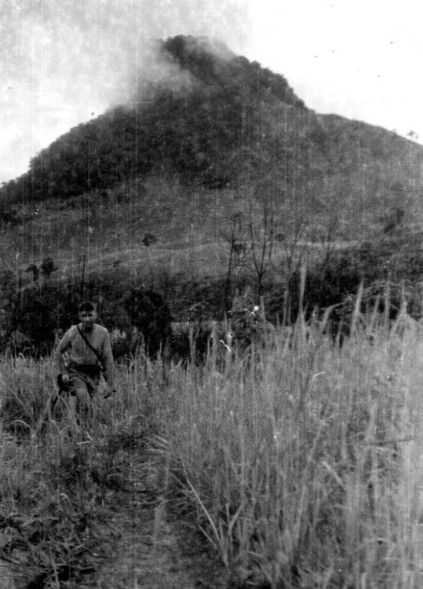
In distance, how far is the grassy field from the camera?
95.2 inches

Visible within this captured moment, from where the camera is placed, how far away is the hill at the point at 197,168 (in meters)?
49.4

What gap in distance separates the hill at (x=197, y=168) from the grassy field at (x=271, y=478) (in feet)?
126

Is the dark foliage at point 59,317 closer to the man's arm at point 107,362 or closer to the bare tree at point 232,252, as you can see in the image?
the bare tree at point 232,252

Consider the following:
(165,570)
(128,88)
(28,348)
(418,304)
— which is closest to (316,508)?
(165,570)

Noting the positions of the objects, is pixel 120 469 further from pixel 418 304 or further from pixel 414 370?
pixel 418 304

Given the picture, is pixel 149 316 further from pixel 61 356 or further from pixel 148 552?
pixel 148 552

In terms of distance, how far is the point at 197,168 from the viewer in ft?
200

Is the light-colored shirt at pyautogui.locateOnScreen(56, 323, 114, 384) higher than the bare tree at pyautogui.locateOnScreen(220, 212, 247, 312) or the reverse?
the reverse

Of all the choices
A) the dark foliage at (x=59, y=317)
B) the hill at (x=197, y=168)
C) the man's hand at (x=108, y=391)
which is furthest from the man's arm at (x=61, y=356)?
the hill at (x=197, y=168)

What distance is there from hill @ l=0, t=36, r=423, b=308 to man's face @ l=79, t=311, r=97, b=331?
3648 centimetres

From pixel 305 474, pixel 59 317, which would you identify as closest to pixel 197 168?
pixel 59 317

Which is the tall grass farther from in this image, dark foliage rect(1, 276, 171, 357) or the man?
dark foliage rect(1, 276, 171, 357)

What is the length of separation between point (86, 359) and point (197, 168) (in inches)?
2224

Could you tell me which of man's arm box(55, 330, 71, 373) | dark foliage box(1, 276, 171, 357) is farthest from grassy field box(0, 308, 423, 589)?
dark foliage box(1, 276, 171, 357)
